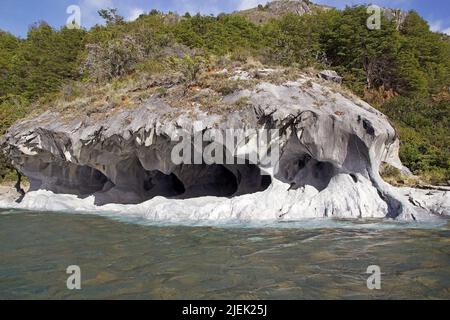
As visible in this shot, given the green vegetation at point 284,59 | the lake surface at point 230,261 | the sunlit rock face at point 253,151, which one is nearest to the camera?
the lake surface at point 230,261

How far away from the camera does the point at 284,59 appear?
24250 millimetres

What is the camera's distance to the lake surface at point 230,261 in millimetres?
6582

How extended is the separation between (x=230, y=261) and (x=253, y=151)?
7418 millimetres

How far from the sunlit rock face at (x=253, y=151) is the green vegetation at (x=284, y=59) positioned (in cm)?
272

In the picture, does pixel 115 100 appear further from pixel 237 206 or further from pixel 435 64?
pixel 435 64

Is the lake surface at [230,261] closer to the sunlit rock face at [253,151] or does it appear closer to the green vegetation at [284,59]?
the sunlit rock face at [253,151]

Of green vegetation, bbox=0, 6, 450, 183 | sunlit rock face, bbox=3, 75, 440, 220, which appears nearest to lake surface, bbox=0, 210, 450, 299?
sunlit rock face, bbox=3, 75, 440, 220

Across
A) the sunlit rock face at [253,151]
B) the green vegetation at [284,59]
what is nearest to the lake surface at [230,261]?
the sunlit rock face at [253,151]

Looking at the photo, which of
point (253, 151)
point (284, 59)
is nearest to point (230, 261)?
point (253, 151)

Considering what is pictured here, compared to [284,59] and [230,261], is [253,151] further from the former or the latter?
[284,59]

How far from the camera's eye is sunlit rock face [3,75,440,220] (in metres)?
14.2

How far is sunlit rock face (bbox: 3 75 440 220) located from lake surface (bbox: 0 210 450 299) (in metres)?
1.92

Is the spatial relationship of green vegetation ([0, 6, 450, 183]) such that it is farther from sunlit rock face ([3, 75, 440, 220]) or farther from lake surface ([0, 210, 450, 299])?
lake surface ([0, 210, 450, 299])

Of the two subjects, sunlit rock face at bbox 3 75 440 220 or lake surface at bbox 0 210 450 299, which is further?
sunlit rock face at bbox 3 75 440 220
